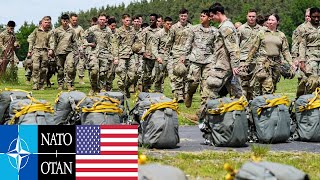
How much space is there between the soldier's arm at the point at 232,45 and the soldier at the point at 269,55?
9.01ft

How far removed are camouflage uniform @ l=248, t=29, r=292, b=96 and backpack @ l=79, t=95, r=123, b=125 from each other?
4705 millimetres

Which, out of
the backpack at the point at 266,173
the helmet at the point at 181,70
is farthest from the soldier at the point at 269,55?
the backpack at the point at 266,173

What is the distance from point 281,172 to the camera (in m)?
5.91

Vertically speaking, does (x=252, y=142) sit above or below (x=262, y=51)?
below

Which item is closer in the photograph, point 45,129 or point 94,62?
point 45,129

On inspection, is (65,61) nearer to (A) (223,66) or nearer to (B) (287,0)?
(A) (223,66)

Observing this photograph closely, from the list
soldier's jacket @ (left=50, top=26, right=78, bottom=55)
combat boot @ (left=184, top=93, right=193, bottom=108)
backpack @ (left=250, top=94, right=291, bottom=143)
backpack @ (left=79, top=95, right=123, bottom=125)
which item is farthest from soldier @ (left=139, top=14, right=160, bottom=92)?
backpack @ (left=79, top=95, right=123, bottom=125)

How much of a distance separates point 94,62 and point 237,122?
9.79 meters

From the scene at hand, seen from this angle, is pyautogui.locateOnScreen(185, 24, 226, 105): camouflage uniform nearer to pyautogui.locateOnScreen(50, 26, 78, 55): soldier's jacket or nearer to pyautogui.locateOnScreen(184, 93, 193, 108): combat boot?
pyautogui.locateOnScreen(184, 93, 193, 108): combat boot

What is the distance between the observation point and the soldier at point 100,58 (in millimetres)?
21016

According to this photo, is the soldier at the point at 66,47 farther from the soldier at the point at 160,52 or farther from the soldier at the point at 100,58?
the soldier at the point at 160,52

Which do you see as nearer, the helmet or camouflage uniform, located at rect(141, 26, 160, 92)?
the helmet

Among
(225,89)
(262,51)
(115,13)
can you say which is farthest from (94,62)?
(115,13)

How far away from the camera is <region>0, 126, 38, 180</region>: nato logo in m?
7.67
